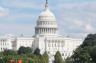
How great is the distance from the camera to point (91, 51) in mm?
110750

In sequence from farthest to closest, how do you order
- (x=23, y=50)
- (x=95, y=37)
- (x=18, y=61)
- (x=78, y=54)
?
(x=23, y=50) < (x=95, y=37) < (x=78, y=54) < (x=18, y=61)

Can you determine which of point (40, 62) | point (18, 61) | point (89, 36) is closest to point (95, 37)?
point (89, 36)

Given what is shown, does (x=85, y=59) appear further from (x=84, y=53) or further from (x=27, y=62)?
(x=27, y=62)

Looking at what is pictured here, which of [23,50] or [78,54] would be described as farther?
[23,50]

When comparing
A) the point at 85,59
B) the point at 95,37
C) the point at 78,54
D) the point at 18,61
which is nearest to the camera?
the point at 18,61

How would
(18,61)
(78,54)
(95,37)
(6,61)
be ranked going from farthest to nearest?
(95,37)
(78,54)
(6,61)
(18,61)

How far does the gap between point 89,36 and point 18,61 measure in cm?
11994

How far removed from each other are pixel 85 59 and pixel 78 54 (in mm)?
7140

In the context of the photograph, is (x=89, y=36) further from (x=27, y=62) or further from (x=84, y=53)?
(x=27, y=62)

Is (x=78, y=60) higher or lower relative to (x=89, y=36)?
lower

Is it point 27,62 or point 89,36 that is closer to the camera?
point 27,62

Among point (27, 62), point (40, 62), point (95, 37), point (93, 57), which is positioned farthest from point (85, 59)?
point (95, 37)

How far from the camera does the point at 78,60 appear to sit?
11231 centimetres

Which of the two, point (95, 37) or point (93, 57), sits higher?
point (95, 37)
